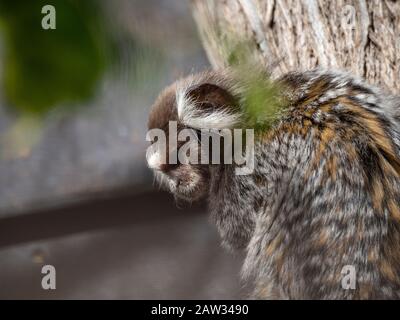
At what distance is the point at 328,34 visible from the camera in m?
3.29

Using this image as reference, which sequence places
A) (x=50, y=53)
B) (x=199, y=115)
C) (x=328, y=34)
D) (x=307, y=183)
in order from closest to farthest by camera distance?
(x=50, y=53) → (x=307, y=183) → (x=199, y=115) → (x=328, y=34)

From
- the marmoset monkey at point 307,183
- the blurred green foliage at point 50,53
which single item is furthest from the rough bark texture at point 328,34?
the blurred green foliage at point 50,53

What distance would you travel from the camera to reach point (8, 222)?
511 centimetres

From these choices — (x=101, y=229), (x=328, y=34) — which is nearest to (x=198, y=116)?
(x=328, y=34)

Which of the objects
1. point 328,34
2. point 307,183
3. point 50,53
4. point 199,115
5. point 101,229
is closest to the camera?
point 50,53

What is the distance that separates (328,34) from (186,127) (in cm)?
91

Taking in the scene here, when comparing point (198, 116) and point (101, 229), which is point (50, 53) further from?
point (101, 229)

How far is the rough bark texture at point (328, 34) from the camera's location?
322 centimetres

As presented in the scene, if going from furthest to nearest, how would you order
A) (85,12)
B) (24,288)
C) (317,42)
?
(24,288) < (317,42) < (85,12)

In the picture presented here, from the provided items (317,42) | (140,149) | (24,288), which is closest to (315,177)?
(317,42)

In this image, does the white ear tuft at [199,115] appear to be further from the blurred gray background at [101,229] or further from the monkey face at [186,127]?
the blurred gray background at [101,229]

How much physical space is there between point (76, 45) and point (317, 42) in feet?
8.59

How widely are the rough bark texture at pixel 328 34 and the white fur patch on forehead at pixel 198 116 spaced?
31 centimetres

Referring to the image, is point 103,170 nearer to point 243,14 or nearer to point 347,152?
point 243,14
